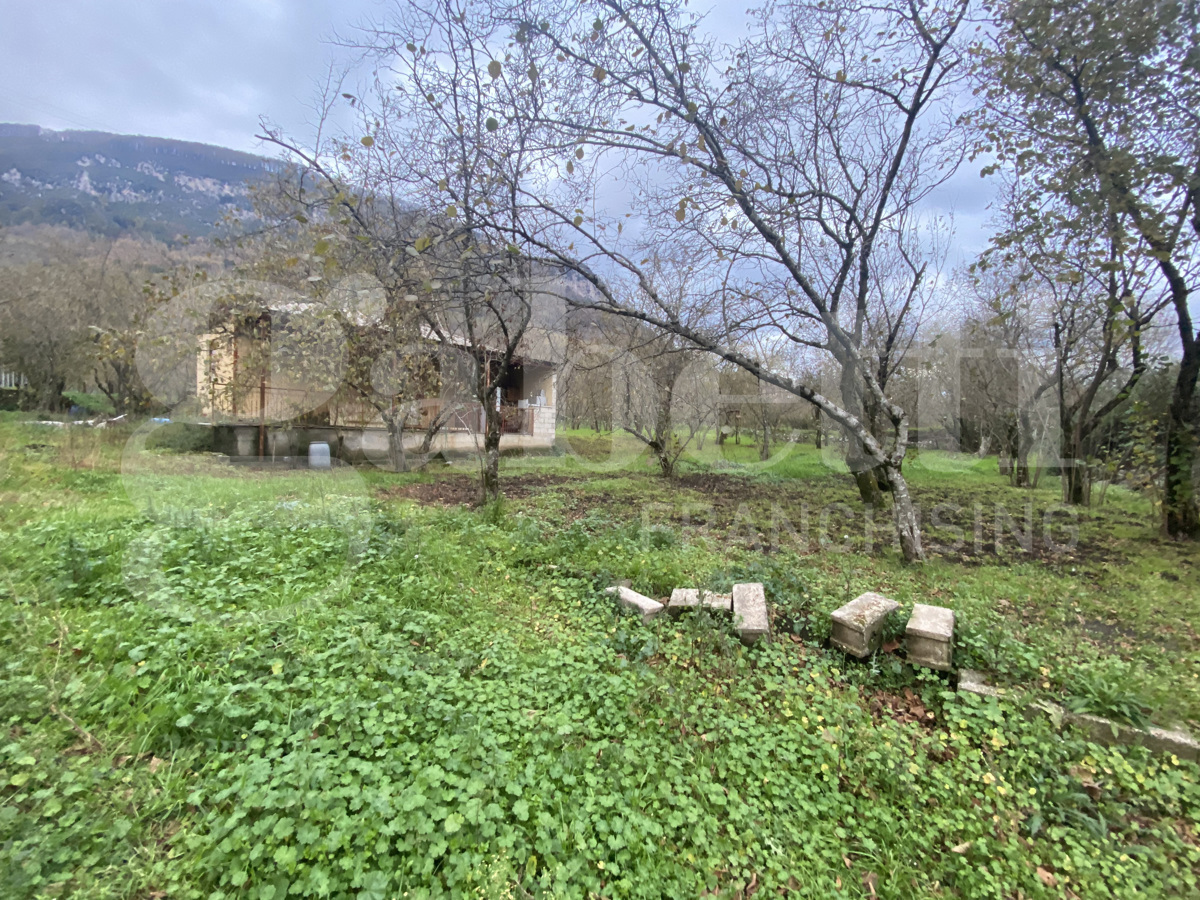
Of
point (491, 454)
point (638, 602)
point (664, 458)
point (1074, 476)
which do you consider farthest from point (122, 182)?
point (1074, 476)

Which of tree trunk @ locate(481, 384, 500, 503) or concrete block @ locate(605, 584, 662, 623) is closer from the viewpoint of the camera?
concrete block @ locate(605, 584, 662, 623)

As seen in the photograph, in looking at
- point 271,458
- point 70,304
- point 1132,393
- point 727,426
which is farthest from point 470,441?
point 1132,393

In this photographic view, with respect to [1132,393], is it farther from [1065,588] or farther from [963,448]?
[963,448]

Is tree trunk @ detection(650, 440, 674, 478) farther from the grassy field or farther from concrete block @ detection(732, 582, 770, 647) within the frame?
concrete block @ detection(732, 582, 770, 647)

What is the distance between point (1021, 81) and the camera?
14.3ft

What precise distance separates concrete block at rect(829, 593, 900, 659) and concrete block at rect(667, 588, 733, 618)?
0.65 meters

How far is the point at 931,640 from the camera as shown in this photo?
2.74 metres

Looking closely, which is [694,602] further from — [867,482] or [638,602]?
[867,482]

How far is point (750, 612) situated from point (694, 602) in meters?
0.36

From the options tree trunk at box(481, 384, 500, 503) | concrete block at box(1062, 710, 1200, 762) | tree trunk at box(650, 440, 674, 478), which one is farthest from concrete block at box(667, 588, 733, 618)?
tree trunk at box(650, 440, 674, 478)

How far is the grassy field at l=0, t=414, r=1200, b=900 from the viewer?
1479mm

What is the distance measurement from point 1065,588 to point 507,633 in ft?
14.5

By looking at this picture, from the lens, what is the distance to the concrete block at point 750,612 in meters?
2.97

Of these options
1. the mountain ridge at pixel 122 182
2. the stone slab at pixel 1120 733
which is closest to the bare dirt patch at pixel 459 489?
the mountain ridge at pixel 122 182
